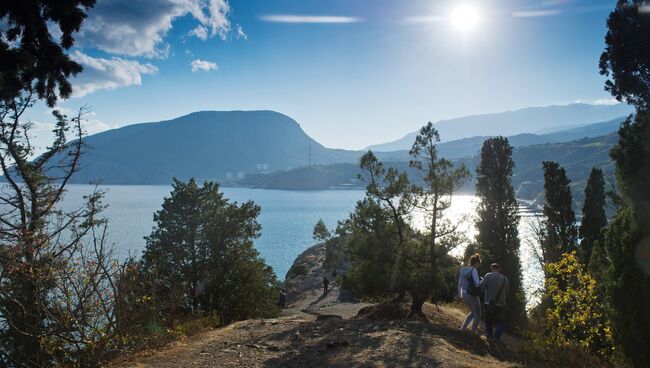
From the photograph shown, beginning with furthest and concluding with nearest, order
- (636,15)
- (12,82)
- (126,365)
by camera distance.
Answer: (636,15) → (126,365) → (12,82)

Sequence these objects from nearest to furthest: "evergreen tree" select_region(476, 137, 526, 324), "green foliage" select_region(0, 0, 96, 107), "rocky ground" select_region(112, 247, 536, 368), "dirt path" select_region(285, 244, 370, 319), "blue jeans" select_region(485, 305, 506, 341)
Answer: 1. "green foliage" select_region(0, 0, 96, 107)
2. "rocky ground" select_region(112, 247, 536, 368)
3. "blue jeans" select_region(485, 305, 506, 341)
4. "evergreen tree" select_region(476, 137, 526, 324)
5. "dirt path" select_region(285, 244, 370, 319)

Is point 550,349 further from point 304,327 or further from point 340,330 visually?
point 304,327

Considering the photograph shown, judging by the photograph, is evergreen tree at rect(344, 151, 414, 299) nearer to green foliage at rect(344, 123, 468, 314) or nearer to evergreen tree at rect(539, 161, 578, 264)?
green foliage at rect(344, 123, 468, 314)

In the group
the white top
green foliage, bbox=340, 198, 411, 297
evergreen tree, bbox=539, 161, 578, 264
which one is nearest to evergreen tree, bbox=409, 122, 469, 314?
green foliage, bbox=340, 198, 411, 297

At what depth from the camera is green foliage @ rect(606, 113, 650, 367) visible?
6859mm

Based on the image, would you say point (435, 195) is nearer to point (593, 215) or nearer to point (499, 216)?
point (499, 216)

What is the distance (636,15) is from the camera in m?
17.4

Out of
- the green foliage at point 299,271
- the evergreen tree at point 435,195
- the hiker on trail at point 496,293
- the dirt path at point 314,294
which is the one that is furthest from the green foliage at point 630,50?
the green foliage at point 299,271

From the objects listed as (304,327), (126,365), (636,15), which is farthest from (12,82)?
(636,15)

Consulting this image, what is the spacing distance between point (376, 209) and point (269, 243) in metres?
86.2

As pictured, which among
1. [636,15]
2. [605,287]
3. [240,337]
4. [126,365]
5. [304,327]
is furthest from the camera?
[636,15]

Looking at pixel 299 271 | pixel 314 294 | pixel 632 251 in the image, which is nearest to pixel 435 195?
pixel 632 251

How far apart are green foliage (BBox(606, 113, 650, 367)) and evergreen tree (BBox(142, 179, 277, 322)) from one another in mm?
17955

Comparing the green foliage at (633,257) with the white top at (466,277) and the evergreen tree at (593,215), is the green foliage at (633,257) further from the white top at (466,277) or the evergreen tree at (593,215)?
the evergreen tree at (593,215)
